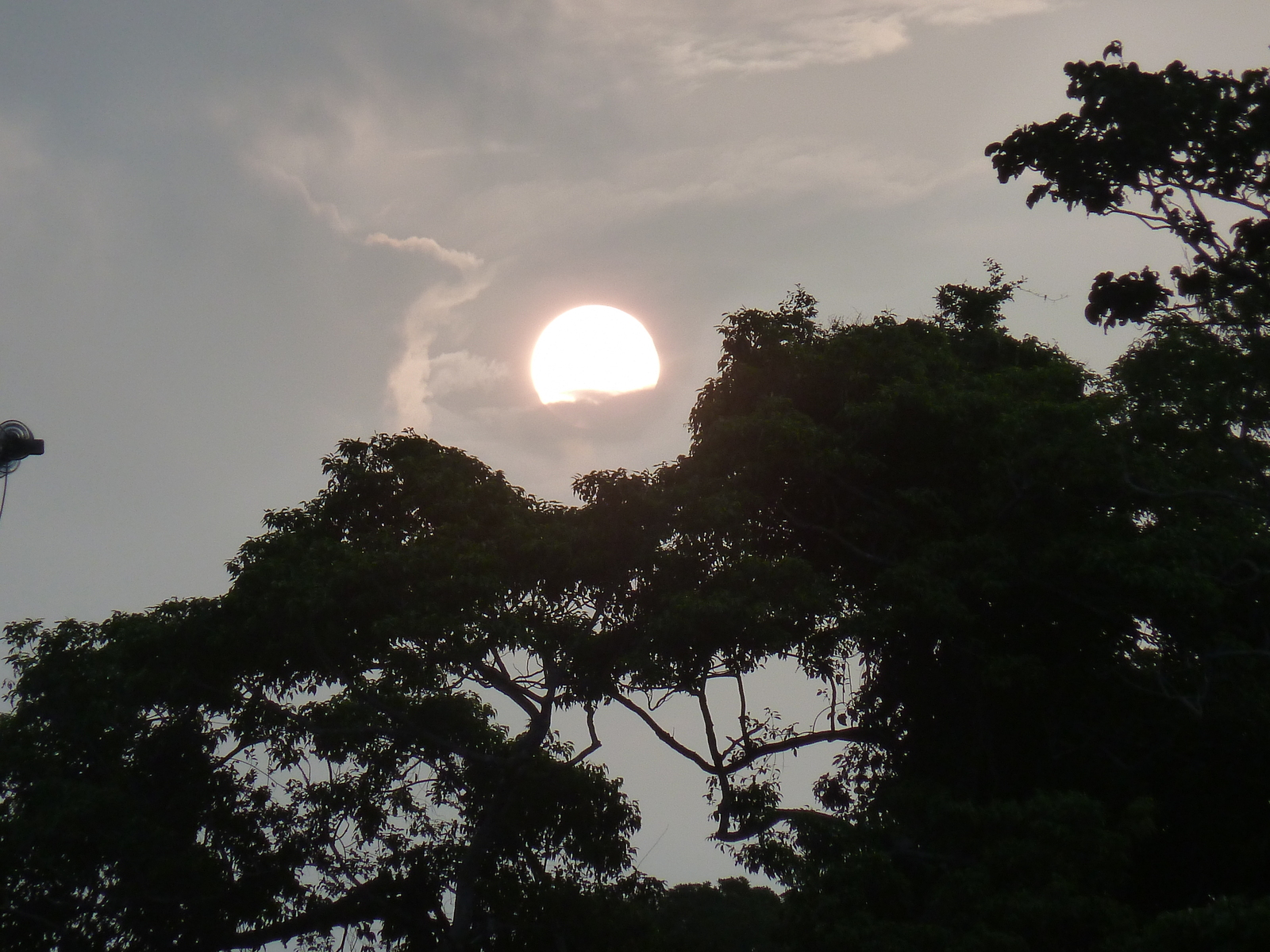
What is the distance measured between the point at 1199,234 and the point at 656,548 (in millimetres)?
7756

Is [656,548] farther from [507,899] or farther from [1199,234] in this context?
[1199,234]

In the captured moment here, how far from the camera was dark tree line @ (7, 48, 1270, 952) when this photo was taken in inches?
556

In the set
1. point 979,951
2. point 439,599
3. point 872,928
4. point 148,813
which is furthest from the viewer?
point 148,813

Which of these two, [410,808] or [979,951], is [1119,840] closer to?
[979,951]

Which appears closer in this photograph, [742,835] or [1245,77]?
[1245,77]

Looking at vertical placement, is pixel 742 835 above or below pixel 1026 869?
above

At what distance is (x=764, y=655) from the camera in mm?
15664

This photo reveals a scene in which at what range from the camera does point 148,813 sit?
1631cm

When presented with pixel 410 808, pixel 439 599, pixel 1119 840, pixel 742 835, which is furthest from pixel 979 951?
pixel 410 808

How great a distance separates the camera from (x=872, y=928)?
41.4 ft

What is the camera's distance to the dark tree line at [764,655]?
14117 mm

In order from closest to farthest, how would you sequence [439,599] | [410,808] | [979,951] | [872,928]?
[979,951] → [872,928] → [439,599] → [410,808]

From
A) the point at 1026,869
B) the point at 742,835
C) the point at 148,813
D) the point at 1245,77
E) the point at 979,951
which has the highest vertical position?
the point at 1245,77

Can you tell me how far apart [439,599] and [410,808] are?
4.33m
